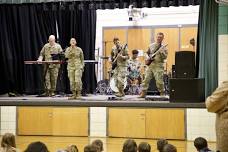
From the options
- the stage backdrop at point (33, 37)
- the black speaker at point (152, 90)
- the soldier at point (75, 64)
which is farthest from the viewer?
the stage backdrop at point (33, 37)

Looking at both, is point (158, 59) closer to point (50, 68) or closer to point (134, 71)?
point (134, 71)

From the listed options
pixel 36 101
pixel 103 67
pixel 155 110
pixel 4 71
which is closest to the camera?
pixel 155 110

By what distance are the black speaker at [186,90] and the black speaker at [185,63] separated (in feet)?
0.48

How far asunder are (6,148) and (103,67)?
9.04 metres

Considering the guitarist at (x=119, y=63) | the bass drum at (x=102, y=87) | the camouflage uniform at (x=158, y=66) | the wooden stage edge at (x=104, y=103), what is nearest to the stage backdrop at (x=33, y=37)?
the bass drum at (x=102, y=87)

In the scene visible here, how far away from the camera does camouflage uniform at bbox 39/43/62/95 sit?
1111cm

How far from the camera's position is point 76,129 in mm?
9719

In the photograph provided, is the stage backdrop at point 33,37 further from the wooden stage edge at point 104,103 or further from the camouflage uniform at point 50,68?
the wooden stage edge at point 104,103

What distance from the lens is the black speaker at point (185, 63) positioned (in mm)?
9109

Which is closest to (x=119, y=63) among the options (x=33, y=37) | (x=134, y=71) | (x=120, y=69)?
(x=120, y=69)

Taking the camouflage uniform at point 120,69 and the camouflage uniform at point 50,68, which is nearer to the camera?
the camouflage uniform at point 120,69

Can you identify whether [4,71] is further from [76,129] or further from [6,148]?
[6,148]

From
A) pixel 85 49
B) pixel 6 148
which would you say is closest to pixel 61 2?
pixel 85 49

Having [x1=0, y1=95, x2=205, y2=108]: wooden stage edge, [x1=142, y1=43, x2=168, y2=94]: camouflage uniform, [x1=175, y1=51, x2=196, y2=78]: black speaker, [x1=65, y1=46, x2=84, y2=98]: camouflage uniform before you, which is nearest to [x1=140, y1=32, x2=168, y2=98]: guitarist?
[x1=142, y1=43, x2=168, y2=94]: camouflage uniform
